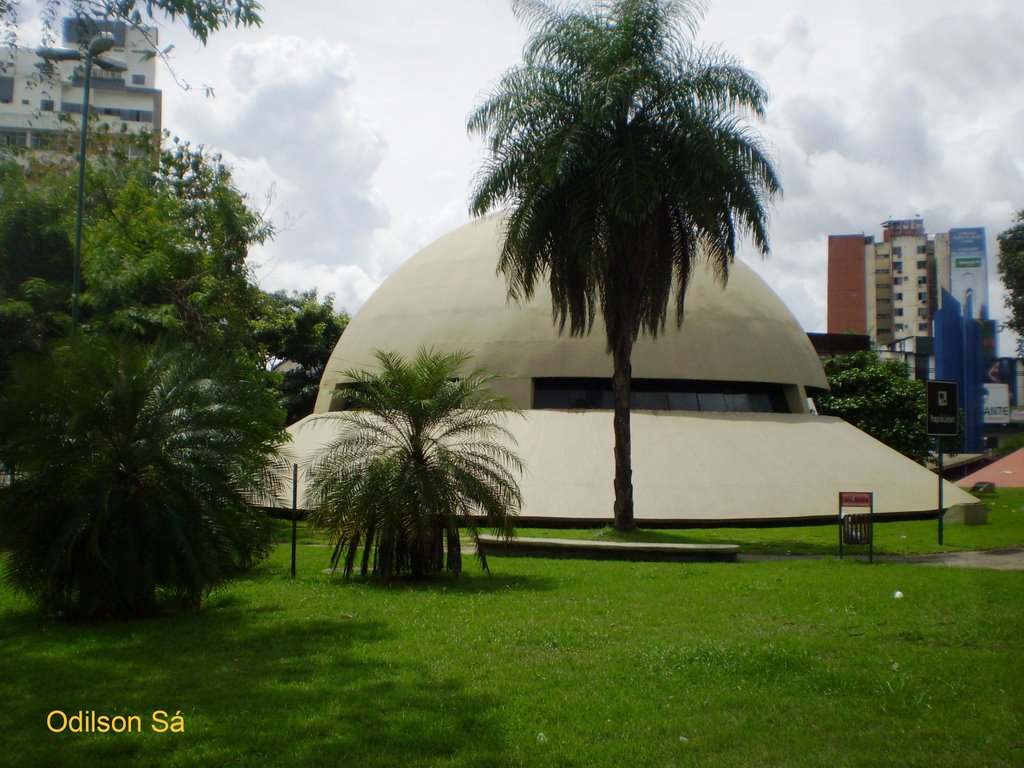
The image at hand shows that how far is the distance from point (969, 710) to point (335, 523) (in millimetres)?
8434

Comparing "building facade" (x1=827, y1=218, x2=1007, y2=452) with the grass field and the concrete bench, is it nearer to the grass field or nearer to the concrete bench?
the concrete bench

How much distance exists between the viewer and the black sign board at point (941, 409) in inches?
719

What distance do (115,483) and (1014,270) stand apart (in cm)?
3619

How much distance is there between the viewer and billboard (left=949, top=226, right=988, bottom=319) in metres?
80.9

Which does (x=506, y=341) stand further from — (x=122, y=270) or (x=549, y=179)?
(x=122, y=270)

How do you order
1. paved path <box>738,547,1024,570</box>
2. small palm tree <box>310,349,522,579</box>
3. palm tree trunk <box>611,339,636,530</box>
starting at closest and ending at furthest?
small palm tree <box>310,349,522,579</box> → paved path <box>738,547,1024,570</box> → palm tree trunk <box>611,339,636,530</box>

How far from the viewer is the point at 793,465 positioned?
24141mm

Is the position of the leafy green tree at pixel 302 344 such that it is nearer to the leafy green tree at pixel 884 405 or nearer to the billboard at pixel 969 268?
the leafy green tree at pixel 884 405

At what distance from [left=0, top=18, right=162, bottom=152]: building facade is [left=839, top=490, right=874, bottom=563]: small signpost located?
1229cm

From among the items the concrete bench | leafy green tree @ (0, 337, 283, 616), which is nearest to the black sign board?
the concrete bench

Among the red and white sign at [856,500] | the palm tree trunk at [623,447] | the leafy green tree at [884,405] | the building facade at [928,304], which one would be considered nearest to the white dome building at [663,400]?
the palm tree trunk at [623,447]

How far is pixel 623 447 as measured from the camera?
20.2 m

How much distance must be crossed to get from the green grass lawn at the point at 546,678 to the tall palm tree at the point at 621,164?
9.50m

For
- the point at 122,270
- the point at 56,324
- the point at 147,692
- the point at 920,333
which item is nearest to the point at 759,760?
the point at 147,692
